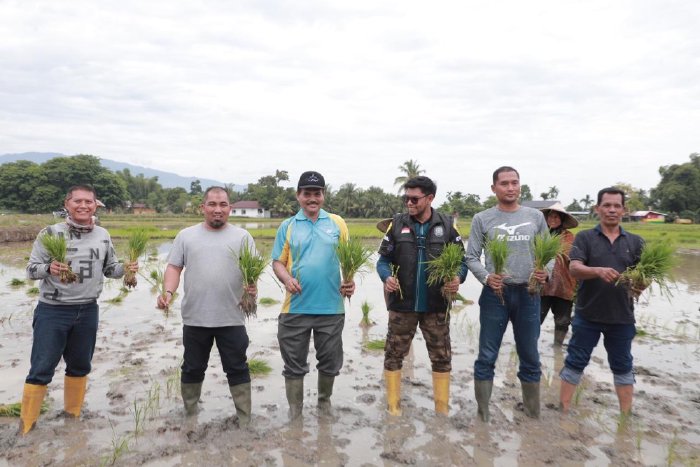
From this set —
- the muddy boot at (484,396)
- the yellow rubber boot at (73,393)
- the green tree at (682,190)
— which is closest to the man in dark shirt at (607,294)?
the muddy boot at (484,396)

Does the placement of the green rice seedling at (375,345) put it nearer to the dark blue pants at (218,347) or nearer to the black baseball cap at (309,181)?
the dark blue pants at (218,347)

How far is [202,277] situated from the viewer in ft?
11.6

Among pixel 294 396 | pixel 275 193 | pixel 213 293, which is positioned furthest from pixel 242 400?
pixel 275 193

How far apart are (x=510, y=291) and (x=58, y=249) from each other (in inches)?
136

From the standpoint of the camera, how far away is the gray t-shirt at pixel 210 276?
139 inches

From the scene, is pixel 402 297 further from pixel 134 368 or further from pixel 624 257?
pixel 134 368

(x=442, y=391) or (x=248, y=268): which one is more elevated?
(x=248, y=268)

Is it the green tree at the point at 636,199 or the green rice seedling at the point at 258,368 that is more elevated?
the green tree at the point at 636,199

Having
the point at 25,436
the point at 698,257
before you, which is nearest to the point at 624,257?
the point at 25,436

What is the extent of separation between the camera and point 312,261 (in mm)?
3707

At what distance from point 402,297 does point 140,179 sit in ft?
301

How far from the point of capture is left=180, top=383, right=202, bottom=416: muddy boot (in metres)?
3.73

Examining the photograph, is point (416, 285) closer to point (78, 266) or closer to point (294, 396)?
point (294, 396)

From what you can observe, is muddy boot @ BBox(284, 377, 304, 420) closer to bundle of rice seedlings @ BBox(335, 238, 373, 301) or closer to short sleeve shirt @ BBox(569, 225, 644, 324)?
bundle of rice seedlings @ BBox(335, 238, 373, 301)
